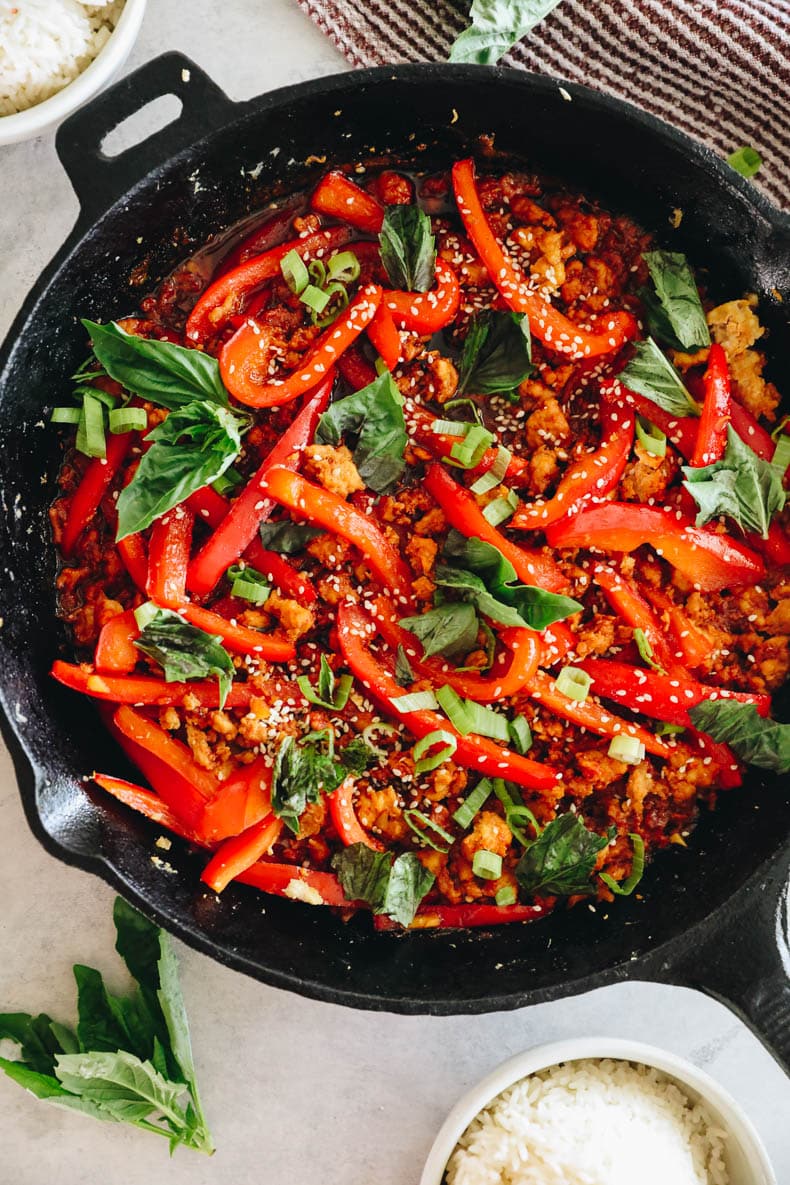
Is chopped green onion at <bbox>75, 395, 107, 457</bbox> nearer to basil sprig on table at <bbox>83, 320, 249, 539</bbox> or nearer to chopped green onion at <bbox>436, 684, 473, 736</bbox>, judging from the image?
basil sprig on table at <bbox>83, 320, 249, 539</bbox>

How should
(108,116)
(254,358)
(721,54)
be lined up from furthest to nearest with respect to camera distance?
(721,54), (254,358), (108,116)

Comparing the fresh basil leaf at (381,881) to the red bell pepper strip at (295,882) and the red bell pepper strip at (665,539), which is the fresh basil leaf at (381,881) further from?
the red bell pepper strip at (665,539)

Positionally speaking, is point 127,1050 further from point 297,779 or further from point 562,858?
point 562,858

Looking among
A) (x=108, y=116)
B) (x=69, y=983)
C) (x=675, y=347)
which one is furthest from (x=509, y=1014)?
(x=108, y=116)

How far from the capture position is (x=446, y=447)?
8.81ft

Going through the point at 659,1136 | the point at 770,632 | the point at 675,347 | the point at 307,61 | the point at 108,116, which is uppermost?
the point at 108,116

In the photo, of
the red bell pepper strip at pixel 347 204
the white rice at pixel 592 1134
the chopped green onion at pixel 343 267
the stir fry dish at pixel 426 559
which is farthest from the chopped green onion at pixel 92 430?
the white rice at pixel 592 1134

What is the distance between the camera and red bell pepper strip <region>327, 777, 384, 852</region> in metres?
2.60

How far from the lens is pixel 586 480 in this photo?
2645mm

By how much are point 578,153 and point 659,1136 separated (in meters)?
2.49

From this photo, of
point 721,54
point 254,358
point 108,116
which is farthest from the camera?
point 721,54

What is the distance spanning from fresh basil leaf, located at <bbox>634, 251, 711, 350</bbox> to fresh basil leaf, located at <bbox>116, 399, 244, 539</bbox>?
1.09 meters

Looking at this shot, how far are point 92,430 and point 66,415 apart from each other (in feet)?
0.25

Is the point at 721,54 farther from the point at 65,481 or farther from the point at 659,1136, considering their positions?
the point at 659,1136
